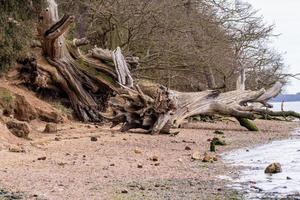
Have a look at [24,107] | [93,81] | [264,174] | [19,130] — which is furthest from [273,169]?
[93,81]

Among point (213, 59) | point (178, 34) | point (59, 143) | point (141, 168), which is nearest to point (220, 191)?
point (141, 168)

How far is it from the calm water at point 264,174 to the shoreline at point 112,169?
0.23 m

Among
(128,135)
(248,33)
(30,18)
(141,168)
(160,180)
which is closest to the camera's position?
(160,180)

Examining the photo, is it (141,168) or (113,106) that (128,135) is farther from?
(141,168)

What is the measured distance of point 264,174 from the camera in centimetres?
696

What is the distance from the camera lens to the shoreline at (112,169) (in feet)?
17.9

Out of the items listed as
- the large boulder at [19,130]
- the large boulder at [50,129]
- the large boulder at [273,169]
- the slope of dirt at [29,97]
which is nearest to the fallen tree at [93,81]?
the slope of dirt at [29,97]

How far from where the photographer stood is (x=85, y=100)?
1560cm

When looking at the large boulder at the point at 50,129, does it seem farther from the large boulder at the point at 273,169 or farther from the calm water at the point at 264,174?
the large boulder at the point at 273,169

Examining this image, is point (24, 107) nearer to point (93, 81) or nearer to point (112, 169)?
point (93, 81)

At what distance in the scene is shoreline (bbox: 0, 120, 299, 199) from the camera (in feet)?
17.9

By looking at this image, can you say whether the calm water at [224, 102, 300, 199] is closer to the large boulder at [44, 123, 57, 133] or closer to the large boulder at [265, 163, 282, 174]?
the large boulder at [265, 163, 282, 174]

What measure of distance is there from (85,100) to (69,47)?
1592 mm

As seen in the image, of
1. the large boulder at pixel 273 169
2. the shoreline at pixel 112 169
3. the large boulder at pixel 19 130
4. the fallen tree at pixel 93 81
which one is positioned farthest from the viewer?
the fallen tree at pixel 93 81
